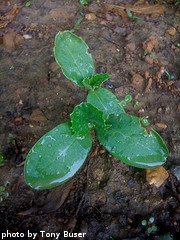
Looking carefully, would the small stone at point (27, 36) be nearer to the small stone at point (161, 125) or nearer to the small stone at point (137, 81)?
the small stone at point (137, 81)

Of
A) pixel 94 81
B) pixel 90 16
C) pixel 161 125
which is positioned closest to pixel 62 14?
pixel 90 16

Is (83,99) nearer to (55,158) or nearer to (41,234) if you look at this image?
(55,158)

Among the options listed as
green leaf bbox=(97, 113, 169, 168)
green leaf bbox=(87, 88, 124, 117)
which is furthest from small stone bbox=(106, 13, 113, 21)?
green leaf bbox=(97, 113, 169, 168)

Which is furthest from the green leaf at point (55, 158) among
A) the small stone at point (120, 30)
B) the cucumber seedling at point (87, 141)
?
the small stone at point (120, 30)

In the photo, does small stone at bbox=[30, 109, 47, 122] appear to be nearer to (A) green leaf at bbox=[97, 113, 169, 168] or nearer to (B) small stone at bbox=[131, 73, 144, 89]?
(A) green leaf at bbox=[97, 113, 169, 168]

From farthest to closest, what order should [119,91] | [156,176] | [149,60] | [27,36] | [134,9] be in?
[134,9] → [27,36] → [149,60] → [119,91] → [156,176]

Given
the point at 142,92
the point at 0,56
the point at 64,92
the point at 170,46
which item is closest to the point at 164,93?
the point at 142,92

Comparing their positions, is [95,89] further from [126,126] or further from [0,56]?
[0,56]
